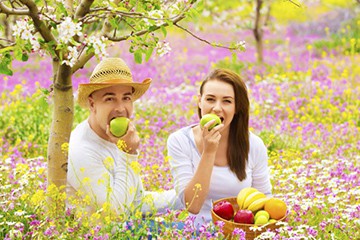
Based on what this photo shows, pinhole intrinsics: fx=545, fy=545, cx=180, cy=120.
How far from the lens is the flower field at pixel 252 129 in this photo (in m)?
3.72

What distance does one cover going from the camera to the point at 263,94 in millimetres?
10016

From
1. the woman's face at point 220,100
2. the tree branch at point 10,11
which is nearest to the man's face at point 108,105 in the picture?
the woman's face at point 220,100

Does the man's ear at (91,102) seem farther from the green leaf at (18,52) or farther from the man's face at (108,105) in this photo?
the green leaf at (18,52)

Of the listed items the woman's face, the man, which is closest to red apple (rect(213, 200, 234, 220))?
the man

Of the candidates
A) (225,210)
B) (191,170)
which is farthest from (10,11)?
(225,210)

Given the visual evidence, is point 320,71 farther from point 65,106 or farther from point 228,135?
point 65,106

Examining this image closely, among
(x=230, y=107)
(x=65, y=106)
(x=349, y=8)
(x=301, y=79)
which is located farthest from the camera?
(x=349, y=8)

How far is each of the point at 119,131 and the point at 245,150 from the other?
1329 mm

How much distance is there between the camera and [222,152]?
467cm

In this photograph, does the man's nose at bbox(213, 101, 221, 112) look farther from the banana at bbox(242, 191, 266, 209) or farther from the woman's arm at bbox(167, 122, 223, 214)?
the banana at bbox(242, 191, 266, 209)

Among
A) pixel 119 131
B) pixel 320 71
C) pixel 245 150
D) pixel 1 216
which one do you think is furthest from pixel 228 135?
pixel 320 71

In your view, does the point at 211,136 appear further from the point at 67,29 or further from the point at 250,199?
the point at 67,29

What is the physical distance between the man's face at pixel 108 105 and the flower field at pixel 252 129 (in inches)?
14.0

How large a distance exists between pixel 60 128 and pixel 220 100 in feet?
4.25
